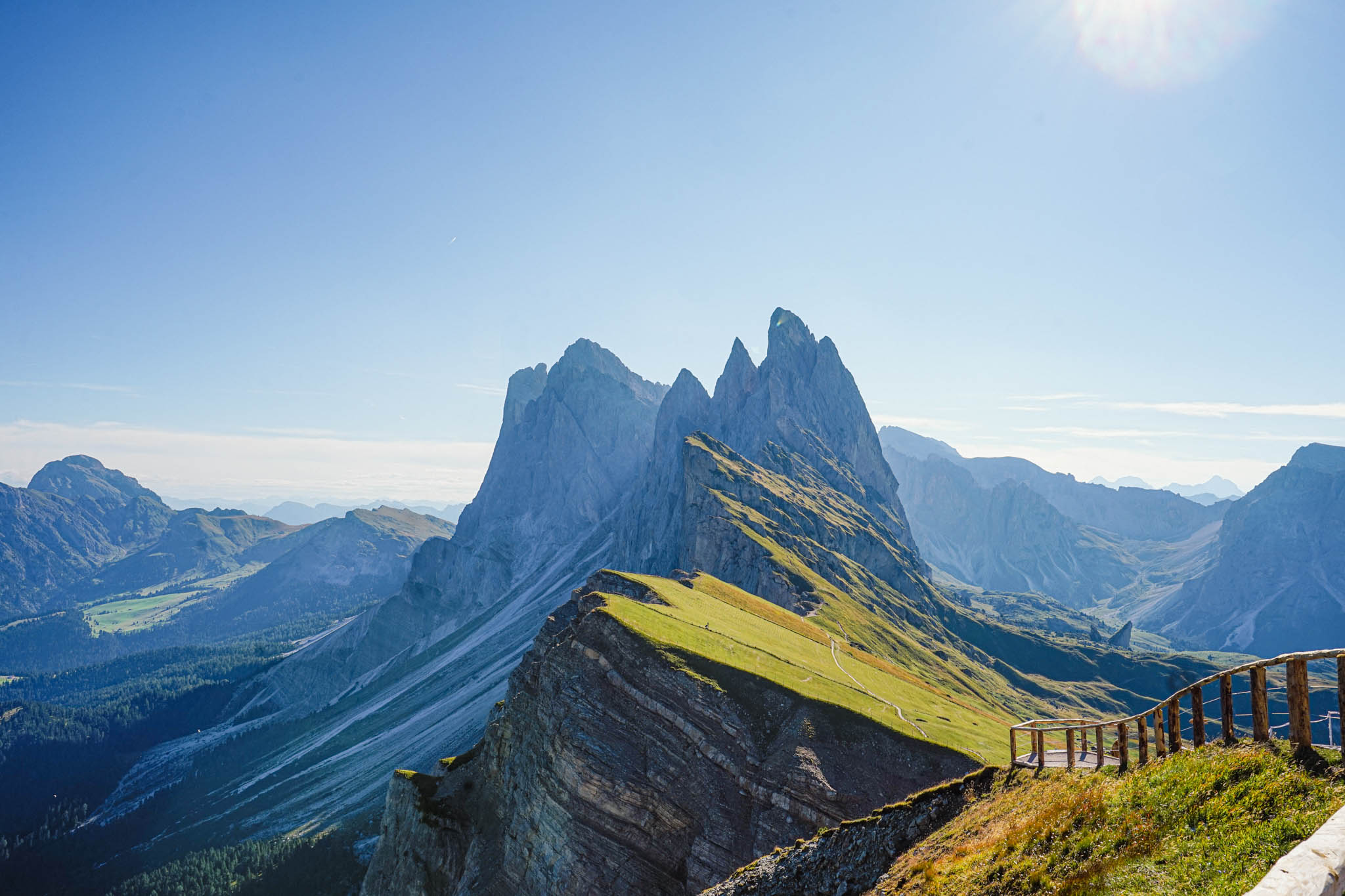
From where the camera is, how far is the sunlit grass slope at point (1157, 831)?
12711 millimetres

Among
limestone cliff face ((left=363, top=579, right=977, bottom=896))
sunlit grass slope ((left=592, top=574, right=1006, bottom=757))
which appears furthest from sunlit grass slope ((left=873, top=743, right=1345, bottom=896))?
sunlit grass slope ((left=592, top=574, right=1006, bottom=757))

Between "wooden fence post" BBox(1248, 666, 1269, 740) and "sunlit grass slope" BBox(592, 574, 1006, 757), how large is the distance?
41.7 m

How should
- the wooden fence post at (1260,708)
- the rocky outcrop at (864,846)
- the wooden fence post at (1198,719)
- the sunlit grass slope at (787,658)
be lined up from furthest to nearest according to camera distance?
the sunlit grass slope at (787,658)
the rocky outcrop at (864,846)
the wooden fence post at (1198,719)
the wooden fence post at (1260,708)

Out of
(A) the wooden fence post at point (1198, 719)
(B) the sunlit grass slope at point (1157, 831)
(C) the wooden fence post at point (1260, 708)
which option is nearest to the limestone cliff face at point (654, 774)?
(B) the sunlit grass slope at point (1157, 831)

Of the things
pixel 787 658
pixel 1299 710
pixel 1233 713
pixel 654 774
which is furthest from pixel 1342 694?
pixel 787 658

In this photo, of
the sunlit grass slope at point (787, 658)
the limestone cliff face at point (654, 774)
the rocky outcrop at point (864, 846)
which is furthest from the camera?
the sunlit grass slope at point (787, 658)

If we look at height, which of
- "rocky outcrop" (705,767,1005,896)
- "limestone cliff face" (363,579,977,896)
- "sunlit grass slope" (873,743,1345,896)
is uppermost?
"sunlit grass slope" (873,743,1345,896)

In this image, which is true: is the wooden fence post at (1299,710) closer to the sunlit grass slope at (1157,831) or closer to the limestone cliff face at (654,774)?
the sunlit grass slope at (1157,831)

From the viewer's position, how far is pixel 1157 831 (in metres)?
15.3

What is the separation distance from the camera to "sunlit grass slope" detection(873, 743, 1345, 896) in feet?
41.7

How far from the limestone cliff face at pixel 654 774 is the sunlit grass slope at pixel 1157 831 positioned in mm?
28304

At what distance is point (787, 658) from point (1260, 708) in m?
55.5

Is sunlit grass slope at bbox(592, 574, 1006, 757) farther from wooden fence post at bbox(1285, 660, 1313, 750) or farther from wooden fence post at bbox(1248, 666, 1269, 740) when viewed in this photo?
wooden fence post at bbox(1285, 660, 1313, 750)

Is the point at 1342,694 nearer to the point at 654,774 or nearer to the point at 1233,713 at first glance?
the point at 1233,713
